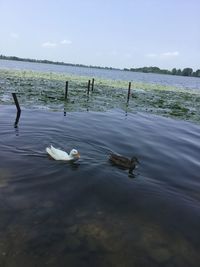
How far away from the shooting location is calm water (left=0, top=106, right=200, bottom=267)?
6293mm

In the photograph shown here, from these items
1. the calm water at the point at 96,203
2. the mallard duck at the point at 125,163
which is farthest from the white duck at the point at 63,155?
the mallard duck at the point at 125,163

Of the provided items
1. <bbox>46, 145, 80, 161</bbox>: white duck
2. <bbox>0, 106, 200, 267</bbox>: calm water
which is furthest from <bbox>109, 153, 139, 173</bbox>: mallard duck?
<bbox>46, 145, 80, 161</bbox>: white duck

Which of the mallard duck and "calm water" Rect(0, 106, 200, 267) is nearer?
"calm water" Rect(0, 106, 200, 267)

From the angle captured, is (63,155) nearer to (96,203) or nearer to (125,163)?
(125,163)

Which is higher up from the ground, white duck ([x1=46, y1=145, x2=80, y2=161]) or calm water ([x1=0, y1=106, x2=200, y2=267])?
white duck ([x1=46, y1=145, x2=80, y2=161])

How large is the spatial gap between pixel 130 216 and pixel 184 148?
26.0 feet

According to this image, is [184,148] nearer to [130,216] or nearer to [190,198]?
[190,198]

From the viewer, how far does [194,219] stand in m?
8.20

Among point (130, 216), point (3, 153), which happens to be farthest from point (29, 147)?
point (130, 216)

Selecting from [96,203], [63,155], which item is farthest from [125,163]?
[96,203]

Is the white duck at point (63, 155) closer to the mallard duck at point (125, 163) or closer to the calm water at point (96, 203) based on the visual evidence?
the calm water at point (96, 203)

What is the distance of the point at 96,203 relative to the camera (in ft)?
27.7

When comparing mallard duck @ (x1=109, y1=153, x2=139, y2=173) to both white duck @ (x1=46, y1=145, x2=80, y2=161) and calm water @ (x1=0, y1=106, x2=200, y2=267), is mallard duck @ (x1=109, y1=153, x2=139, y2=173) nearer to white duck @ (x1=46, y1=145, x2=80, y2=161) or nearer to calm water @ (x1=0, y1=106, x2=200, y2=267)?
calm water @ (x1=0, y1=106, x2=200, y2=267)

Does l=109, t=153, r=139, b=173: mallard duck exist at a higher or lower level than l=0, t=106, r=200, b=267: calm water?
higher
